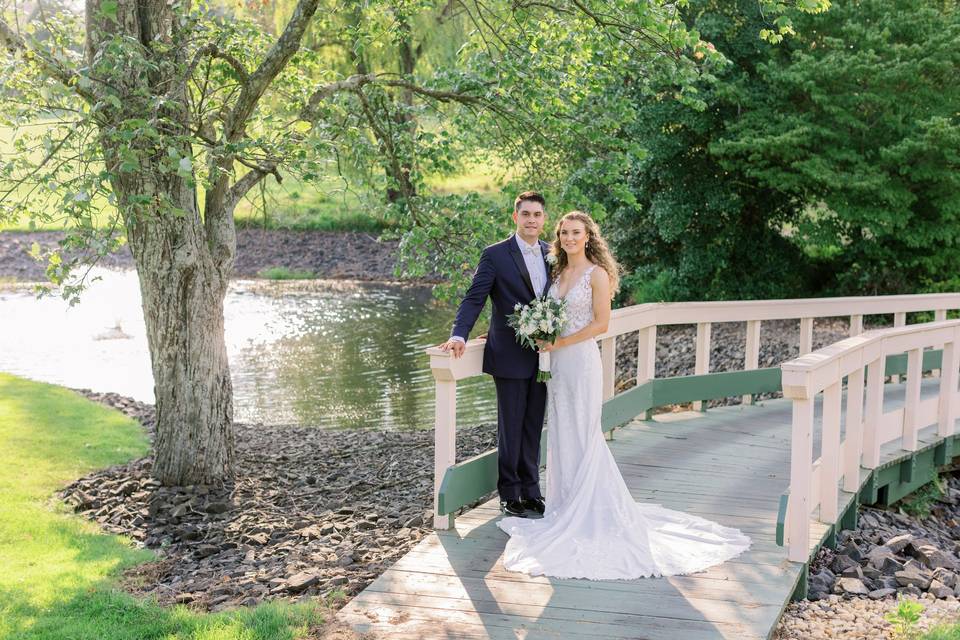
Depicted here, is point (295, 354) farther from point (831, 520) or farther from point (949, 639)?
point (949, 639)

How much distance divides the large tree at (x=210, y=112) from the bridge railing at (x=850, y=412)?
9.00ft

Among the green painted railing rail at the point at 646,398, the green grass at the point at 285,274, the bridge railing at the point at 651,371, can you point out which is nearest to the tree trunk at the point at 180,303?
the bridge railing at the point at 651,371

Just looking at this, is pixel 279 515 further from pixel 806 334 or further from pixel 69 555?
pixel 806 334

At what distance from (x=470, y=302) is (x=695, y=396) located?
370 cm

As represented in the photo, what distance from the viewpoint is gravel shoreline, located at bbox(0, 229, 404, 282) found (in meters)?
30.0

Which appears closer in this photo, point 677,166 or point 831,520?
point 831,520

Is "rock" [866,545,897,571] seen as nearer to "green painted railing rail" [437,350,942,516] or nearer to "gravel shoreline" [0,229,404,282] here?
"green painted railing rail" [437,350,942,516]

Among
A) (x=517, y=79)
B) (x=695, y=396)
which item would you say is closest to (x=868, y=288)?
(x=695, y=396)

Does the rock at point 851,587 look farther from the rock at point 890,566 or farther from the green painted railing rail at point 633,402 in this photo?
the green painted railing rail at point 633,402

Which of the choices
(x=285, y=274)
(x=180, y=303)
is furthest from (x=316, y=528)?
(x=285, y=274)

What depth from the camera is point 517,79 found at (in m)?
8.31

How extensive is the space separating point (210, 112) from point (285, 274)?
836 inches

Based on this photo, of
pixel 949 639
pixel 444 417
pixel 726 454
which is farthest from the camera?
pixel 726 454

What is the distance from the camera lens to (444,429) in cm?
581
